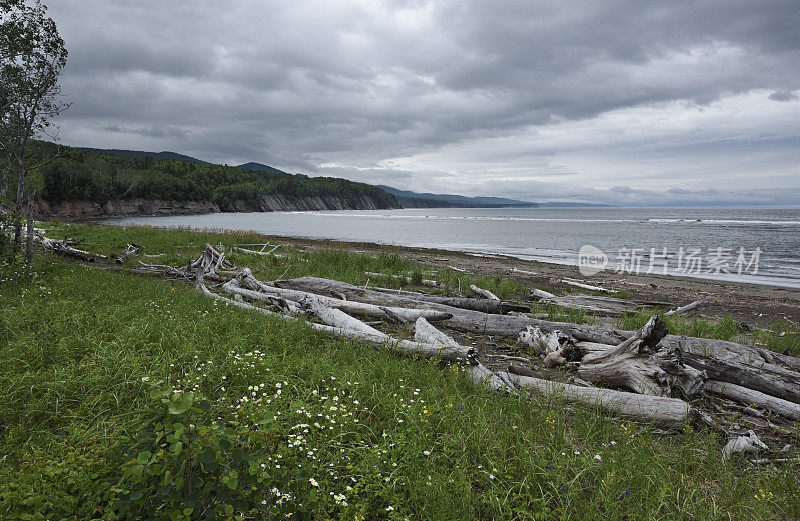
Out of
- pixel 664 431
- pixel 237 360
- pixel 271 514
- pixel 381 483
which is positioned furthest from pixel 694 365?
pixel 237 360

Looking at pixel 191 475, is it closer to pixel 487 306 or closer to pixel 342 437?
pixel 342 437

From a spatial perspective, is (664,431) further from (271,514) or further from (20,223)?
(20,223)

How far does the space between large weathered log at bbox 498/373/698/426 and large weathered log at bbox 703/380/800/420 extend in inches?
47.3

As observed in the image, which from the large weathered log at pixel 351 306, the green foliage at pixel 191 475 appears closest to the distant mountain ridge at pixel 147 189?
the large weathered log at pixel 351 306

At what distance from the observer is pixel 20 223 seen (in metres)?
11.5

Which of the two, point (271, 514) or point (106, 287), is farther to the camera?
point (106, 287)

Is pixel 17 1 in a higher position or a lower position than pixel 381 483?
higher

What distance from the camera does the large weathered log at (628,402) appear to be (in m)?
4.91

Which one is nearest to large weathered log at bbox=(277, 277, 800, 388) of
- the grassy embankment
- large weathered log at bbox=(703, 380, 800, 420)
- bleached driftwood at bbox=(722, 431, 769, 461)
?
large weathered log at bbox=(703, 380, 800, 420)

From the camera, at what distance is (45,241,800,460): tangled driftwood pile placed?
5207mm

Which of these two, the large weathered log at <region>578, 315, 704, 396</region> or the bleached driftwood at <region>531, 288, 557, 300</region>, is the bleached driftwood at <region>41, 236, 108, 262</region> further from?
the large weathered log at <region>578, 315, 704, 396</region>

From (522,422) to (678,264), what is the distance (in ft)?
99.2

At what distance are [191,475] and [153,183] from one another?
129662mm

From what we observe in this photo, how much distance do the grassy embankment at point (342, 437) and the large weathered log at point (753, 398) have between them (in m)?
1.27
